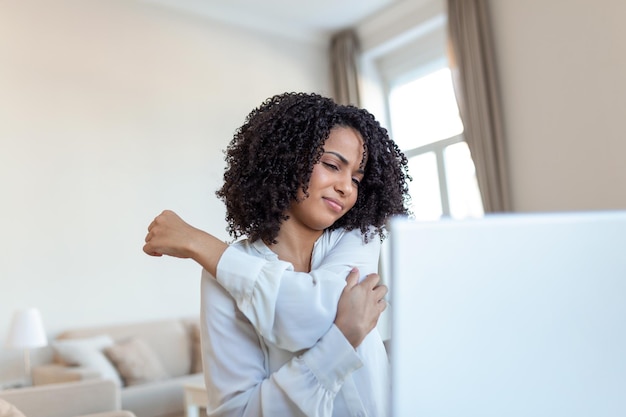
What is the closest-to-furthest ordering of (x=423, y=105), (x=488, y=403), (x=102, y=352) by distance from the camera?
(x=488, y=403) < (x=102, y=352) < (x=423, y=105)

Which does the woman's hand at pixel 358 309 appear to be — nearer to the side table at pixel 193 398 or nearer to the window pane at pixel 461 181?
the side table at pixel 193 398

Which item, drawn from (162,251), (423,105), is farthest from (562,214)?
(423,105)

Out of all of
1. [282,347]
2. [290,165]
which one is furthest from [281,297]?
[290,165]

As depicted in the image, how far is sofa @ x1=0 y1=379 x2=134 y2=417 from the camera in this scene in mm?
2566

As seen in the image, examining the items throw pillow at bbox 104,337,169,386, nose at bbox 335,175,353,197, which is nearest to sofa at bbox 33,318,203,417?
throw pillow at bbox 104,337,169,386

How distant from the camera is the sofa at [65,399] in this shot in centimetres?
257

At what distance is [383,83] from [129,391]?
172 inches

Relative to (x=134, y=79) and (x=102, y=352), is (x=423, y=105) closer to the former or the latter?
(x=134, y=79)

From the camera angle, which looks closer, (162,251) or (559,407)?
(559,407)

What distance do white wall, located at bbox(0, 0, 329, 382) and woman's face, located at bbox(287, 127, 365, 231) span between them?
4.23 meters

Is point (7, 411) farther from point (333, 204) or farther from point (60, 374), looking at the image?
point (60, 374)

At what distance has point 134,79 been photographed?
554cm

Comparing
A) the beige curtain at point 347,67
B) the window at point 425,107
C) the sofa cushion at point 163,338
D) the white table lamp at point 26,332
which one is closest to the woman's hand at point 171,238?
the white table lamp at point 26,332

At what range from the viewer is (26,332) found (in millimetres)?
4027
